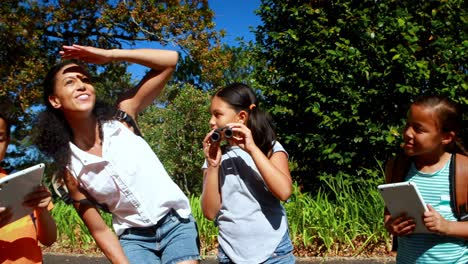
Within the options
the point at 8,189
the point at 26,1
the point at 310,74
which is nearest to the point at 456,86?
the point at 310,74

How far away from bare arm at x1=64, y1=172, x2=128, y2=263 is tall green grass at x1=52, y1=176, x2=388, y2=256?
2.76 meters

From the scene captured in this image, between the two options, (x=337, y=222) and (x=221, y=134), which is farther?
(x=337, y=222)

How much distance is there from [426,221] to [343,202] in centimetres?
300

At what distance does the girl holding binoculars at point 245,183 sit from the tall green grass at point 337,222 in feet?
7.99

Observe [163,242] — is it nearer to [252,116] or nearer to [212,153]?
[212,153]

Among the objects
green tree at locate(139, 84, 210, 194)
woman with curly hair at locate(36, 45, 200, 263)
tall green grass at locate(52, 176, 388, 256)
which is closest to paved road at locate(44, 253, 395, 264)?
tall green grass at locate(52, 176, 388, 256)

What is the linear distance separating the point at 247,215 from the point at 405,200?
739mm

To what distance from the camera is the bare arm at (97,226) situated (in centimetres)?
A: 243

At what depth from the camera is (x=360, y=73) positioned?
551 centimetres

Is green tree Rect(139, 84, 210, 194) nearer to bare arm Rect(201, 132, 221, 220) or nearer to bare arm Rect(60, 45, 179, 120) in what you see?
bare arm Rect(60, 45, 179, 120)

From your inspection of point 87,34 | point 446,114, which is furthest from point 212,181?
point 87,34

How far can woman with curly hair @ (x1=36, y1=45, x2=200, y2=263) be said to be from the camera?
2.41 metres

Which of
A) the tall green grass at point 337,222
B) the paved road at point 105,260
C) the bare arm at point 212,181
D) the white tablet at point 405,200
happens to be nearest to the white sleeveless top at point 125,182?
the bare arm at point 212,181

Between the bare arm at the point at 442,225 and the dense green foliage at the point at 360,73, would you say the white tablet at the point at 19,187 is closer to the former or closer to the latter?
the bare arm at the point at 442,225
